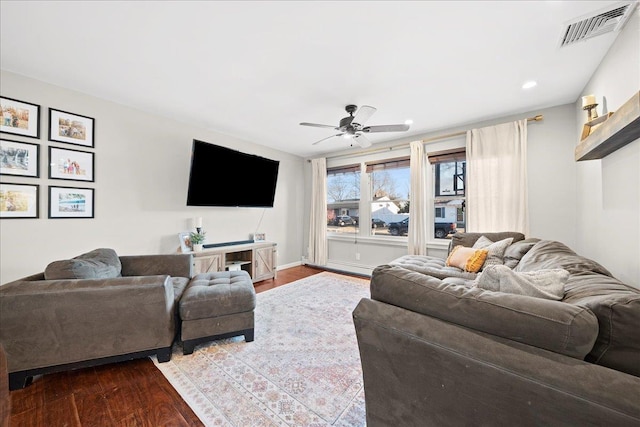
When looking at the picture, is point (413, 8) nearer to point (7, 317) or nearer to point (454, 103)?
point (454, 103)

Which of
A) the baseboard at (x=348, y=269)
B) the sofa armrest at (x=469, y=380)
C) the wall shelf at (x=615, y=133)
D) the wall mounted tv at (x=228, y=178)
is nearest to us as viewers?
the sofa armrest at (x=469, y=380)

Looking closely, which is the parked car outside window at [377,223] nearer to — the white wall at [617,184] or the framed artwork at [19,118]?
the white wall at [617,184]

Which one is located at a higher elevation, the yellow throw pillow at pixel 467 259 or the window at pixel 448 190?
the window at pixel 448 190

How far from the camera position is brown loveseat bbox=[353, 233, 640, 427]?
71 centimetres

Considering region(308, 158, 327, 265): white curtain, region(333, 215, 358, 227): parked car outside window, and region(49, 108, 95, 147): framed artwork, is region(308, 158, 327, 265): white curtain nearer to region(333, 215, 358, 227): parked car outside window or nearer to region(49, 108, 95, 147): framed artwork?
region(333, 215, 358, 227): parked car outside window

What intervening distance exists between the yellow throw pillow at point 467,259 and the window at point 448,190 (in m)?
0.98

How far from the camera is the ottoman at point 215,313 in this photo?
1964mm

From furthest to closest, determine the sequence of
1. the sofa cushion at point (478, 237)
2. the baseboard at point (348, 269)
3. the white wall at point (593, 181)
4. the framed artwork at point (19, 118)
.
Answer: the baseboard at point (348, 269)
the sofa cushion at point (478, 237)
the framed artwork at point (19, 118)
the white wall at point (593, 181)

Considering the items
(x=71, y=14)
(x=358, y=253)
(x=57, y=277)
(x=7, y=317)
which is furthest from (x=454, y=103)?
(x=7, y=317)

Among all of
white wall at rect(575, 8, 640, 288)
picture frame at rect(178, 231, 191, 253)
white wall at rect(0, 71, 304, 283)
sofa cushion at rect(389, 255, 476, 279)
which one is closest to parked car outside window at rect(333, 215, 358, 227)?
sofa cushion at rect(389, 255, 476, 279)

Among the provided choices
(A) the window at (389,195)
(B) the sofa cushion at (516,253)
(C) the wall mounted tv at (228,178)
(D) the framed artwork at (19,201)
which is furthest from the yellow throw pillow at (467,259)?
(D) the framed artwork at (19,201)

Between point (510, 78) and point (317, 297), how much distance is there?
327 cm

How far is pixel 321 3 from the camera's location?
1.55 m

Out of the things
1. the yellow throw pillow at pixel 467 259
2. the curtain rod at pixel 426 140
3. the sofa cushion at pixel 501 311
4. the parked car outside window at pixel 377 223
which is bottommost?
the yellow throw pillow at pixel 467 259
